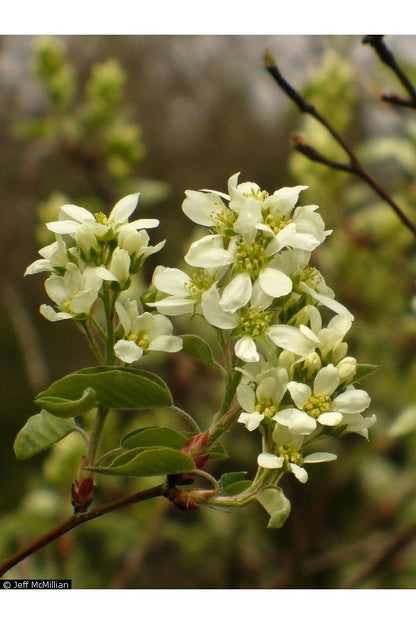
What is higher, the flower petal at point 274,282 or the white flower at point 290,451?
the flower petal at point 274,282

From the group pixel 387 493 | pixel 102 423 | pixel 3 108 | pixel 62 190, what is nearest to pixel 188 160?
pixel 62 190

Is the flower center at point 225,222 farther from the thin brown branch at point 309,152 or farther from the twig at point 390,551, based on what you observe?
the twig at point 390,551

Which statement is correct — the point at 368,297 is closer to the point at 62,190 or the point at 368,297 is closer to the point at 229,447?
the point at 229,447

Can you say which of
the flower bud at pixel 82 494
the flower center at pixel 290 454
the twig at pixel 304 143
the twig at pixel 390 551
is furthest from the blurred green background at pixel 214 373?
the flower center at pixel 290 454

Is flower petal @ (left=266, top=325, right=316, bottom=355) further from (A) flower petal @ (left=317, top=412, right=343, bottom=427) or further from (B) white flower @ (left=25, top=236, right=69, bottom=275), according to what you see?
(B) white flower @ (left=25, top=236, right=69, bottom=275)

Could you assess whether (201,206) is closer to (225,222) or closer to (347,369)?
(225,222)

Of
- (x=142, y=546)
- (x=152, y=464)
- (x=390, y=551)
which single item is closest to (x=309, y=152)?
(x=152, y=464)
